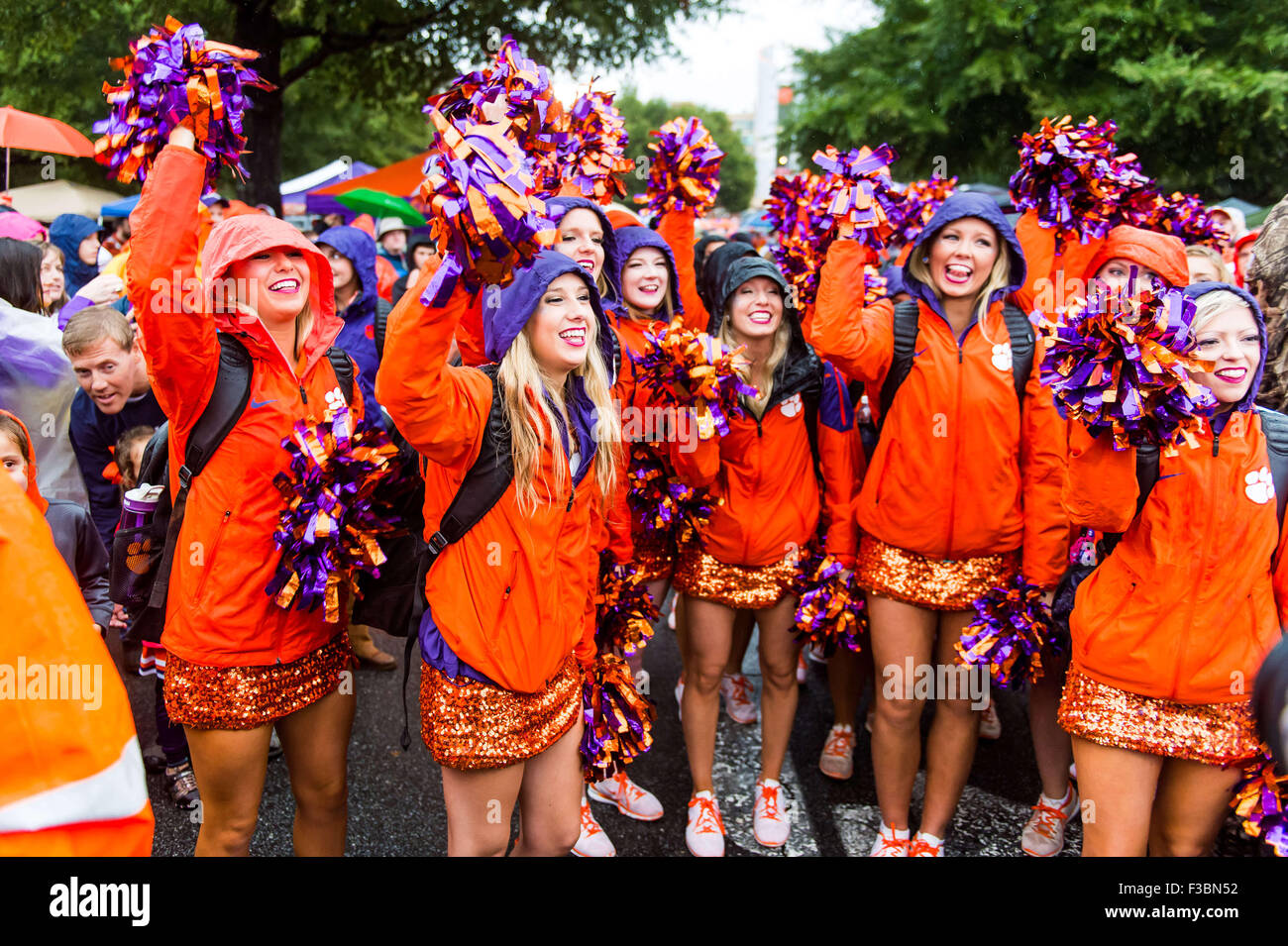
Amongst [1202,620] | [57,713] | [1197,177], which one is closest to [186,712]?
[57,713]

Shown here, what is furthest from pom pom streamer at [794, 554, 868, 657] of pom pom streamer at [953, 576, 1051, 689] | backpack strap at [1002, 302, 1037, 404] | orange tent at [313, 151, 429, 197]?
orange tent at [313, 151, 429, 197]

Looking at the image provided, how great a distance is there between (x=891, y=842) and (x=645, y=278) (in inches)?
95.3

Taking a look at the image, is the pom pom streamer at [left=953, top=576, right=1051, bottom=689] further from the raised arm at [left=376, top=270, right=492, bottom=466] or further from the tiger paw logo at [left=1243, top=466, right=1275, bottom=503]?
the raised arm at [left=376, top=270, right=492, bottom=466]

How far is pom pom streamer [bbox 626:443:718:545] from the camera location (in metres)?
3.58

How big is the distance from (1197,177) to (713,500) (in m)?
12.9

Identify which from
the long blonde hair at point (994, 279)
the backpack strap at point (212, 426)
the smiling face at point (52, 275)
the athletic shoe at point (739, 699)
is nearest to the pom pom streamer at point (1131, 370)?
the long blonde hair at point (994, 279)

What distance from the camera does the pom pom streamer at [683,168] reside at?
14.2 feet

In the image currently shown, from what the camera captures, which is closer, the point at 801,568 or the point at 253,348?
the point at 253,348

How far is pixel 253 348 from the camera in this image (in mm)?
2652

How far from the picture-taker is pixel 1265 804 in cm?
243

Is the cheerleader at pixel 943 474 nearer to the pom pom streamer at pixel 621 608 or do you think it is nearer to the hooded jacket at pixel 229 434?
the pom pom streamer at pixel 621 608

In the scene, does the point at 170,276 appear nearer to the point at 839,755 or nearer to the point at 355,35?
the point at 839,755

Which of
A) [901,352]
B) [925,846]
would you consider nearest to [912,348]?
[901,352]
